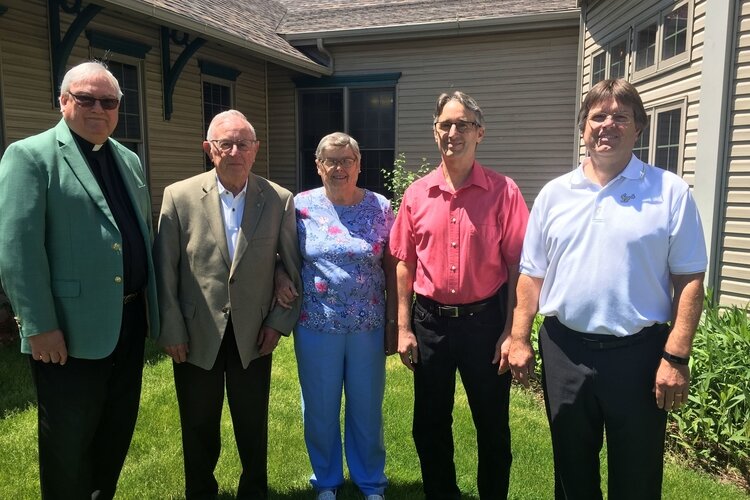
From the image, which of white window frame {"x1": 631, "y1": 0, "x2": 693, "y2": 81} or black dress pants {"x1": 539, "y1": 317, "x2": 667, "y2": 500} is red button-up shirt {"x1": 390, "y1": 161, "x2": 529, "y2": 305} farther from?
white window frame {"x1": 631, "y1": 0, "x2": 693, "y2": 81}

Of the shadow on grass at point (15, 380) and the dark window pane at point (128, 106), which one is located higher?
the dark window pane at point (128, 106)

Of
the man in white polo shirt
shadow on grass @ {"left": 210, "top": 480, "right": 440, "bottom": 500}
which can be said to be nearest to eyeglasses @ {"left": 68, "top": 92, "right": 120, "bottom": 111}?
the man in white polo shirt

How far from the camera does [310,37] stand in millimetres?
10227

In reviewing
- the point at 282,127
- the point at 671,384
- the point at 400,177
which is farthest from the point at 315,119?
the point at 671,384

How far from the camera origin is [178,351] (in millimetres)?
2676

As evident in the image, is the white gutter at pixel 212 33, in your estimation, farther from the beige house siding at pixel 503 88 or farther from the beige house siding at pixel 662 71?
the beige house siding at pixel 662 71

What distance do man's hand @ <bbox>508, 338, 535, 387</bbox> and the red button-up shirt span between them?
0.29 m

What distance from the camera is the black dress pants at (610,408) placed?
84.4 inches

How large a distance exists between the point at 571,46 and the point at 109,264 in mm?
8734

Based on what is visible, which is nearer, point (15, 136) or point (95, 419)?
point (95, 419)

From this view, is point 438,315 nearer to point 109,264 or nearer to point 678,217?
point 678,217

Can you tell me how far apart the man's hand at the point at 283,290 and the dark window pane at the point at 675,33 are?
4.98m

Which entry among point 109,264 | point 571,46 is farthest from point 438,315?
point 571,46

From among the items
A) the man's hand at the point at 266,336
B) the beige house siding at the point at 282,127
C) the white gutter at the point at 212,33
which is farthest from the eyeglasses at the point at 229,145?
the beige house siding at the point at 282,127
